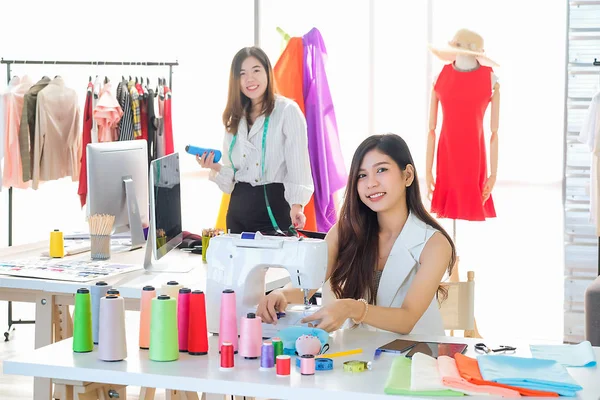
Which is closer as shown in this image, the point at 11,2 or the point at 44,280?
the point at 44,280

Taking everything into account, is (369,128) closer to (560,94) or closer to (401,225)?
(560,94)

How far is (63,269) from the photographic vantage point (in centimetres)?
338

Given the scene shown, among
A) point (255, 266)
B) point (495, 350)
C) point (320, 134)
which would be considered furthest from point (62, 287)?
point (320, 134)

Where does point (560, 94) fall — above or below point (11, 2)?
below

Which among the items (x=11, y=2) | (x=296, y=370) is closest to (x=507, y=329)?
(x=296, y=370)

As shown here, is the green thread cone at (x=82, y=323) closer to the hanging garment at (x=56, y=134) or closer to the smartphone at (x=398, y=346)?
the smartphone at (x=398, y=346)

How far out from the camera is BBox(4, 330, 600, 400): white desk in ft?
6.31

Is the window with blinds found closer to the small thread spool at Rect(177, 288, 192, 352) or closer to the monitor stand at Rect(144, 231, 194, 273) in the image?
the monitor stand at Rect(144, 231, 194, 273)

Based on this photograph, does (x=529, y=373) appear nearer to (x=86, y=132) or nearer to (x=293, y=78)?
(x=293, y=78)

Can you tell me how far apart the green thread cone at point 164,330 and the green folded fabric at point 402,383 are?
0.52m

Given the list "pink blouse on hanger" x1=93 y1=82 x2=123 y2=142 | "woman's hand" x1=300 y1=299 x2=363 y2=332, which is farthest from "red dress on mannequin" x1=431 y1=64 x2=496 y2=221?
"woman's hand" x1=300 y1=299 x2=363 y2=332

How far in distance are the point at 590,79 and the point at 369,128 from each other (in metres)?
2.17

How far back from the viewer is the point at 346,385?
194 cm

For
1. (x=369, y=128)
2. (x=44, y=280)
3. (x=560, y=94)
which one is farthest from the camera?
(x=560, y=94)
